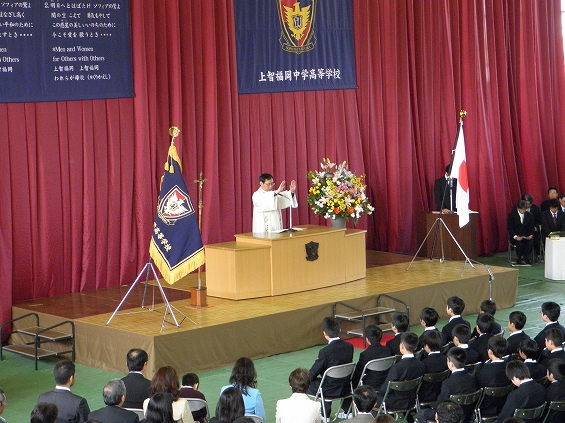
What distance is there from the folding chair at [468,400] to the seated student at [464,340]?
0.70 meters

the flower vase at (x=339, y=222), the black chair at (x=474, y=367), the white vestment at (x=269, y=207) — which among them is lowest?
the black chair at (x=474, y=367)

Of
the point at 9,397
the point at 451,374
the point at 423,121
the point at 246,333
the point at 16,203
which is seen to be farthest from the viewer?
the point at 423,121

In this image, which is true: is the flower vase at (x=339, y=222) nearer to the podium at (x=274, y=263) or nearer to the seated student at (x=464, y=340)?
the podium at (x=274, y=263)

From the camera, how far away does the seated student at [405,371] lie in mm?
7516

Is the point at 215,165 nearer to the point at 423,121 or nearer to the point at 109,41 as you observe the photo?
the point at 109,41

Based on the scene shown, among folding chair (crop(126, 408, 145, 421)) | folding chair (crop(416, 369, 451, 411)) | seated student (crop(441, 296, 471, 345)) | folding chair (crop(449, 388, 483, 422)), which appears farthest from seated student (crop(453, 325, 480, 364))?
folding chair (crop(126, 408, 145, 421))

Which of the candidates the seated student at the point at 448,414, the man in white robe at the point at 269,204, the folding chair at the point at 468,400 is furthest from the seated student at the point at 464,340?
the man in white robe at the point at 269,204

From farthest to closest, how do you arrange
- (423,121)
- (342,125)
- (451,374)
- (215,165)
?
1. (423,121)
2. (342,125)
3. (215,165)
4. (451,374)

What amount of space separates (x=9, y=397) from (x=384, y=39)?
344 inches

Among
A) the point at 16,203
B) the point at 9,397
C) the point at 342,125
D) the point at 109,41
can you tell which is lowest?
the point at 9,397

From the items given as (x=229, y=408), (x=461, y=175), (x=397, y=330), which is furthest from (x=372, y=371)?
(x=461, y=175)

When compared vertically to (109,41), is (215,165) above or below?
below

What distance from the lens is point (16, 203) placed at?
1137 centimetres

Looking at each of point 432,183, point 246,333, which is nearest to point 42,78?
point 246,333
